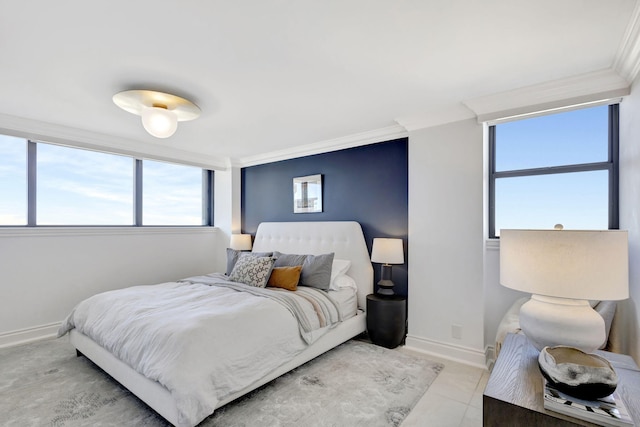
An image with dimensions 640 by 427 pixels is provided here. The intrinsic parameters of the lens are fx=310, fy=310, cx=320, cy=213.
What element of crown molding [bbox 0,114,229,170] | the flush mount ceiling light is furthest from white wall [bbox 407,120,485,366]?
crown molding [bbox 0,114,229,170]

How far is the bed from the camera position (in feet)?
5.79

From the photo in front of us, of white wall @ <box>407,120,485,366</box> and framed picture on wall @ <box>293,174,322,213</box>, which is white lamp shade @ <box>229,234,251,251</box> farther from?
white wall @ <box>407,120,485,366</box>

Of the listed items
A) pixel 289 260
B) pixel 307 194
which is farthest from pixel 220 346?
pixel 307 194

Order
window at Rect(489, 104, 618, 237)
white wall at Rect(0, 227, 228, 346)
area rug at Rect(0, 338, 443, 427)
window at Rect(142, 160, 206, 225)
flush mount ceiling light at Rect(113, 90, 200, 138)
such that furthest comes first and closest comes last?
1. window at Rect(142, 160, 206, 225)
2. white wall at Rect(0, 227, 228, 346)
3. window at Rect(489, 104, 618, 237)
4. flush mount ceiling light at Rect(113, 90, 200, 138)
5. area rug at Rect(0, 338, 443, 427)

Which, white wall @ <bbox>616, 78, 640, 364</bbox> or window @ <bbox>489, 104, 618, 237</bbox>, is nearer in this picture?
white wall @ <bbox>616, 78, 640, 364</bbox>

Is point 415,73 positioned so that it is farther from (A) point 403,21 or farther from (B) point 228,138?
(B) point 228,138

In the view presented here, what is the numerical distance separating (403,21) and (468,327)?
2.54m

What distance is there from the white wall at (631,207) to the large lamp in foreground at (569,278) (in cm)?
63

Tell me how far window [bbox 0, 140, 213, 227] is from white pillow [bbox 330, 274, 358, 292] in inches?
111

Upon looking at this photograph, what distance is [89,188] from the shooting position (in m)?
3.89

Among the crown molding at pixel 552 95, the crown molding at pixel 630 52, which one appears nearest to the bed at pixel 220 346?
the crown molding at pixel 552 95

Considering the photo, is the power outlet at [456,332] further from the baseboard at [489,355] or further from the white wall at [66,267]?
the white wall at [66,267]

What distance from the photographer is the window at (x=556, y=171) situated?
2.49 m

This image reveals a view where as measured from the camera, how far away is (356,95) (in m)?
2.59
